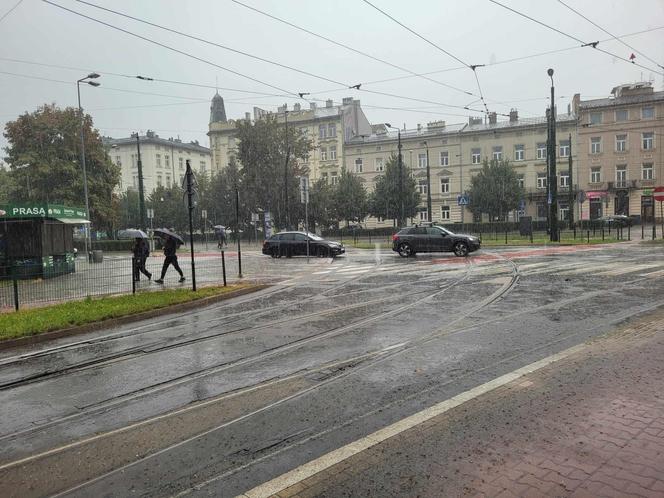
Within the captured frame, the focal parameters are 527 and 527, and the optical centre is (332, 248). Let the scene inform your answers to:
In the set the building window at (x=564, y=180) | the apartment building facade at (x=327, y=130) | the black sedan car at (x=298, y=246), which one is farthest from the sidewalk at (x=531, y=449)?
the apartment building facade at (x=327, y=130)

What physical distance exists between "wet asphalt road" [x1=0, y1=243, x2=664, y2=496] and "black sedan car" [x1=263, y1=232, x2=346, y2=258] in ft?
44.7

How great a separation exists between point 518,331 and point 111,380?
5.49 m

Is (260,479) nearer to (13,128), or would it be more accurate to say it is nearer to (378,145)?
(13,128)

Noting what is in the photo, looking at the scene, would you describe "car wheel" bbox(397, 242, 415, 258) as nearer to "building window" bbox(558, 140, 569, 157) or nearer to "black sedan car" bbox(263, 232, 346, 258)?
"black sedan car" bbox(263, 232, 346, 258)

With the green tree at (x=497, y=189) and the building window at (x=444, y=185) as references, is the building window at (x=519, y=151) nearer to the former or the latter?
the green tree at (x=497, y=189)

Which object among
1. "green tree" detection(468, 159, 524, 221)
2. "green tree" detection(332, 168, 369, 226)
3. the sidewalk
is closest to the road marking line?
the sidewalk

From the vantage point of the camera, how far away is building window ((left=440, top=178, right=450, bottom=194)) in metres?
68.3

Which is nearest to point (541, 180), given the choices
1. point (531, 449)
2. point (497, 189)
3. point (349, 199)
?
point (497, 189)

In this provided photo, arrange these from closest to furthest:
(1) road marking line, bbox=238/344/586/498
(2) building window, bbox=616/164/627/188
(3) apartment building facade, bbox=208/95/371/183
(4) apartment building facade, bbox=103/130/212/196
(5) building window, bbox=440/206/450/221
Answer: (1) road marking line, bbox=238/344/586/498
(2) building window, bbox=616/164/627/188
(5) building window, bbox=440/206/450/221
(3) apartment building facade, bbox=208/95/371/183
(4) apartment building facade, bbox=103/130/212/196

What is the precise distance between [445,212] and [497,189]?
12.1 meters

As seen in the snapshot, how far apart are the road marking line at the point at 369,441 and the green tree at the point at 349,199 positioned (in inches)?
2104

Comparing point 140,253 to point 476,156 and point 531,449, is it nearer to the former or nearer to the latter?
point 531,449

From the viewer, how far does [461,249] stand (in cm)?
2347

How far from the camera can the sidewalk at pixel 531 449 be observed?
3.37 m
